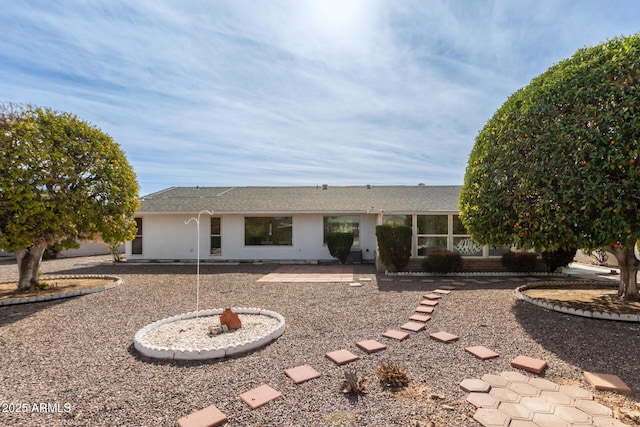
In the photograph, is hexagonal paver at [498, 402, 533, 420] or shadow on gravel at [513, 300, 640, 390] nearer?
hexagonal paver at [498, 402, 533, 420]

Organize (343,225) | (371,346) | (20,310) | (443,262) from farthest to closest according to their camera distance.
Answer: (343,225) < (443,262) < (20,310) < (371,346)

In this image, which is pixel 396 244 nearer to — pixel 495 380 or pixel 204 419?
pixel 495 380

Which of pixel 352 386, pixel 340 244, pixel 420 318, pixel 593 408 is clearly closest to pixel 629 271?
pixel 420 318

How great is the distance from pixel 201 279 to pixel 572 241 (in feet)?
33.6

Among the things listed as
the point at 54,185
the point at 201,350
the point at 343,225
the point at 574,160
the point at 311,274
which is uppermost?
the point at 574,160

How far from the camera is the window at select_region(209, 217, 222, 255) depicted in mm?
14664

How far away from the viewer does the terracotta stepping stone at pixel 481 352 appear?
402cm

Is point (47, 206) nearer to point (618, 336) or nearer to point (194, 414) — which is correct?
point (194, 414)

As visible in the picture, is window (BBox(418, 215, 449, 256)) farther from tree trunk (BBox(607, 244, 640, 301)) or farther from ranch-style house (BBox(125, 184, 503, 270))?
tree trunk (BBox(607, 244, 640, 301))

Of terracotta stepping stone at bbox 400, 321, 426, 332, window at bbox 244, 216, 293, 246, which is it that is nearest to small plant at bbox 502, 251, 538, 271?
terracotta stepping stone at bbox 400, 321, 426, 332

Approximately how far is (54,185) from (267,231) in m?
8.29

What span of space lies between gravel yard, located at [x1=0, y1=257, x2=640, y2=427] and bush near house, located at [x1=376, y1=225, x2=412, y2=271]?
335 centimetres

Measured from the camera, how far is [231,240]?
14.5 meters

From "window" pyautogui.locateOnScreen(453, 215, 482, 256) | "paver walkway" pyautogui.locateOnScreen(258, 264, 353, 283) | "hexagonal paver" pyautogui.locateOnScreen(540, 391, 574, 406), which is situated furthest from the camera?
"window" pyautogui.locateOnScreen(453, 215, 482, 256)
